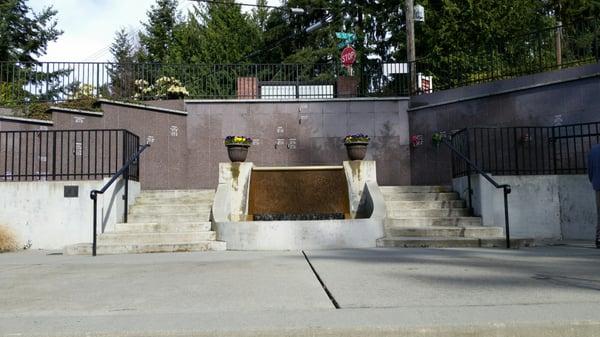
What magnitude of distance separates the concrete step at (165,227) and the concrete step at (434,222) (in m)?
3.91

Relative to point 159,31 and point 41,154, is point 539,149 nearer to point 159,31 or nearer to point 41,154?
point 41,154

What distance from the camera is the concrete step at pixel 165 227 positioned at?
10.1 metres

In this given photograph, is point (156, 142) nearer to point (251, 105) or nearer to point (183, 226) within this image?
point (251, 105)

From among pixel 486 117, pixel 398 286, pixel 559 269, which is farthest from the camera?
pixel 486 117

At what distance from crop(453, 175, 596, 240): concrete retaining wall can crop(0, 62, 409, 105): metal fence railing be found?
726 centimetres

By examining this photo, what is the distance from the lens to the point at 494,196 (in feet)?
34.4

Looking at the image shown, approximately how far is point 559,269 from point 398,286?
2.48 meters

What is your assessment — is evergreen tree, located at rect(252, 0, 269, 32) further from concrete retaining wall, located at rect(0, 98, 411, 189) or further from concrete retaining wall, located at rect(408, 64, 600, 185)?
concrete retaining wall, located at rect(408, 64, 600, 185)

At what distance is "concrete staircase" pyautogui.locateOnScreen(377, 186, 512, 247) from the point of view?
29.7 feet

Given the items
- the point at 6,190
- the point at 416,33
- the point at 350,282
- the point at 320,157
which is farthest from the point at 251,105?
the point at 416,33

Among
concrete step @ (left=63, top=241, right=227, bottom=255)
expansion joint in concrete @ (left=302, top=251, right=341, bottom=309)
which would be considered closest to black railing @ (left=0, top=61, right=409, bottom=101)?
concrete step @ (left=63, top=241, right=227, bottom=255)

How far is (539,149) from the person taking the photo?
44.7 feet

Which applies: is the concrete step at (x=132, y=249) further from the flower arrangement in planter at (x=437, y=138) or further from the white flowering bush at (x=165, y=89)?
the flower arrangement in planter at (x=437, y=138)

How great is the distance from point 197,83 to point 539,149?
11.4 metres
